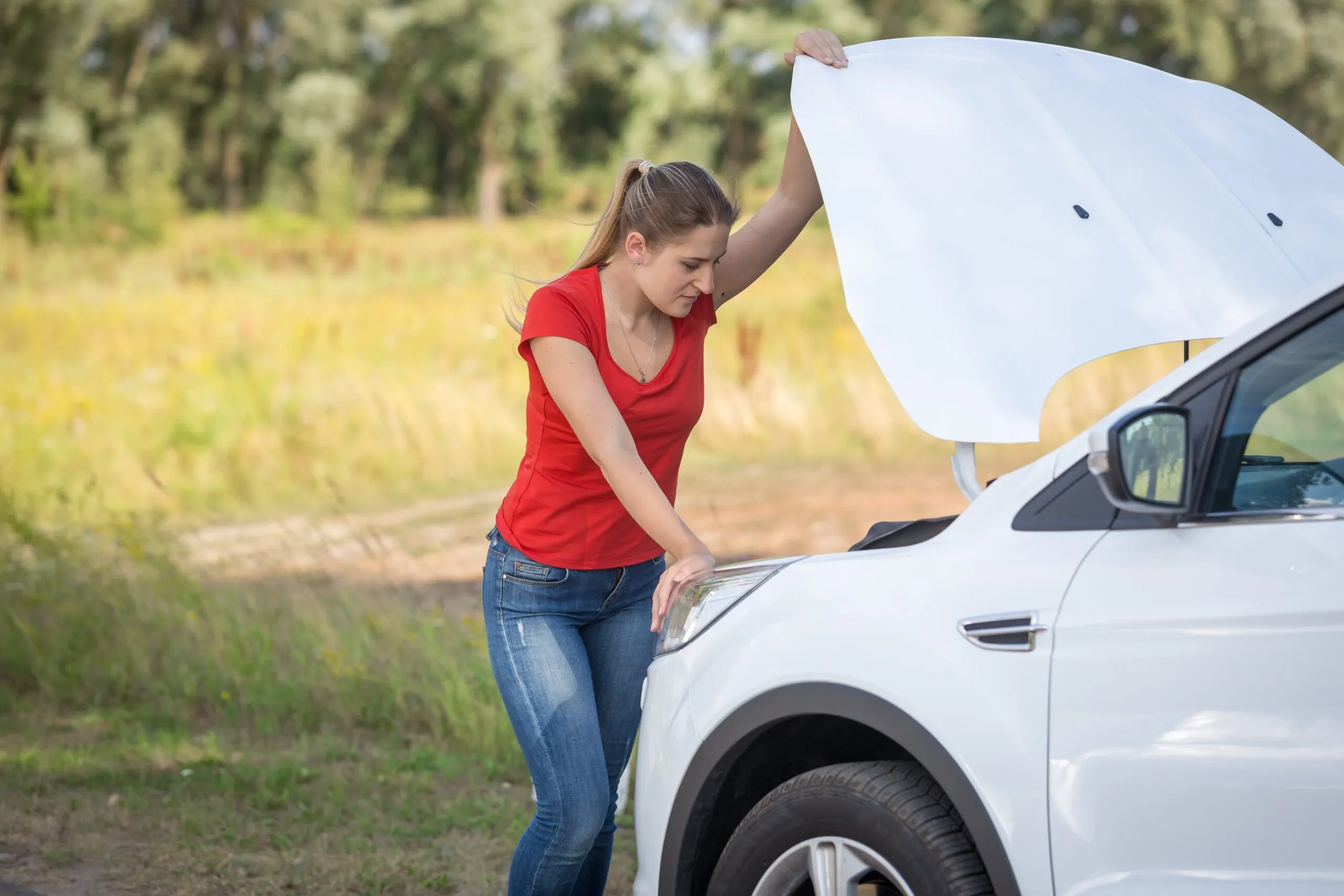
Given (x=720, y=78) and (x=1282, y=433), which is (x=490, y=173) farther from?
(x=1282, y=433)

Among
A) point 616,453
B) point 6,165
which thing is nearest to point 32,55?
point 6,165

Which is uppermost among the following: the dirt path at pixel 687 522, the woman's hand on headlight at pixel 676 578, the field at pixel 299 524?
the woman's hand on headlight at pixel 676 578

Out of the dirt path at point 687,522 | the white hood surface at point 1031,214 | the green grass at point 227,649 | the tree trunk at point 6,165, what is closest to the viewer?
the white hood surface at point 1031,214

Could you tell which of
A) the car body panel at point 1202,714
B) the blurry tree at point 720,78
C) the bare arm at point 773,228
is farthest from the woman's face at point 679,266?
the blurry tree at point 720,78

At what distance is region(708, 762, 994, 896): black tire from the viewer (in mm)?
2363

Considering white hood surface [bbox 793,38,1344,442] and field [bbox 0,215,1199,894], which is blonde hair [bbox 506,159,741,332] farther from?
field [bbox 0,215,1199,894]

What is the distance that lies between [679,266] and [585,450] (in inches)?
18.4

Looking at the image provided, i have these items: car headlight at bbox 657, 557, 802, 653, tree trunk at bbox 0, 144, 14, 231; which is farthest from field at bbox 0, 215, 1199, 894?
tree trunk at bbox 0, 144, 14, 231

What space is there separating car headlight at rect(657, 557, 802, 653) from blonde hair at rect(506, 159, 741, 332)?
27.3 inches

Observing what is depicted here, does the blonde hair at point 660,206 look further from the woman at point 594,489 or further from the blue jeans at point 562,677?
the blue jeans at point 562,677

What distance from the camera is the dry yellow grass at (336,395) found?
12.1m

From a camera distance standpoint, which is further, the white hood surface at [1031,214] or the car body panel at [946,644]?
the white hood surface at [1031,214]

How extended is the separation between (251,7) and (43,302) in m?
23.2

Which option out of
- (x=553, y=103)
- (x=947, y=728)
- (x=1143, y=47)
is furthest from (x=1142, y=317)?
(x=553, y=103)
